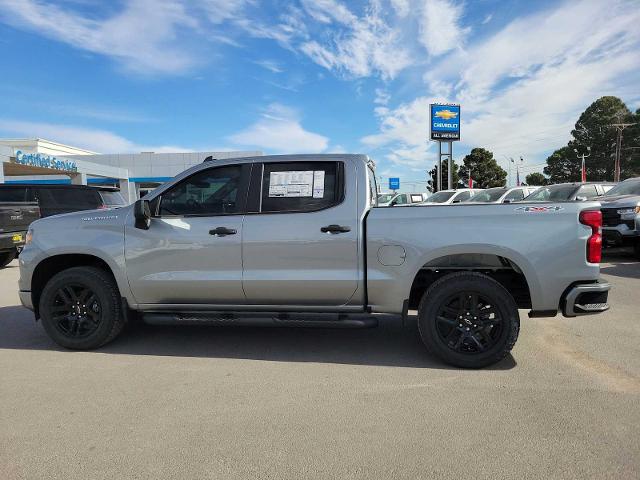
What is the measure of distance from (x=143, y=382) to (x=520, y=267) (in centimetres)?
336

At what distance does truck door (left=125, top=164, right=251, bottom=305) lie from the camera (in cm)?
441

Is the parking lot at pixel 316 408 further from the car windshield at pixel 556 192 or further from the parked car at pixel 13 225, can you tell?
the car windshield at pixel 556 192

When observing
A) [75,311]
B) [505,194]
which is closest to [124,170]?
[505,194]

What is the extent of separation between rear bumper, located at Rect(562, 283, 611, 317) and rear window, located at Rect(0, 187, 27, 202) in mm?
12344

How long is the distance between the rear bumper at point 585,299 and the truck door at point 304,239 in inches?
71.9

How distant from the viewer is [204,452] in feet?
9.25

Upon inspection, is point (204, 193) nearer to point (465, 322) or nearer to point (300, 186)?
point (300, 186)

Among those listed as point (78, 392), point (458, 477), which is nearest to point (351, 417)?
point (458, 477)

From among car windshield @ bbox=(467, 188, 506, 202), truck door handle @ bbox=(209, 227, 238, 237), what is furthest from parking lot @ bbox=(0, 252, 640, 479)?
car windshield @ bbox=(467, 188, 506, 202)

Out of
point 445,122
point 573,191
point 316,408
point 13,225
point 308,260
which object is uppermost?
point 445,122

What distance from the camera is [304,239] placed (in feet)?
14.0

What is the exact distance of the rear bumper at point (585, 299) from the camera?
3951 mm

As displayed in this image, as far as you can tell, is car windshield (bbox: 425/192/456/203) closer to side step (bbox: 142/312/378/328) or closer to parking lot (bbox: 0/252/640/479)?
parking lot (bbox: 0/252/640/479)

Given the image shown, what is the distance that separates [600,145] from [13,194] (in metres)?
63.6
